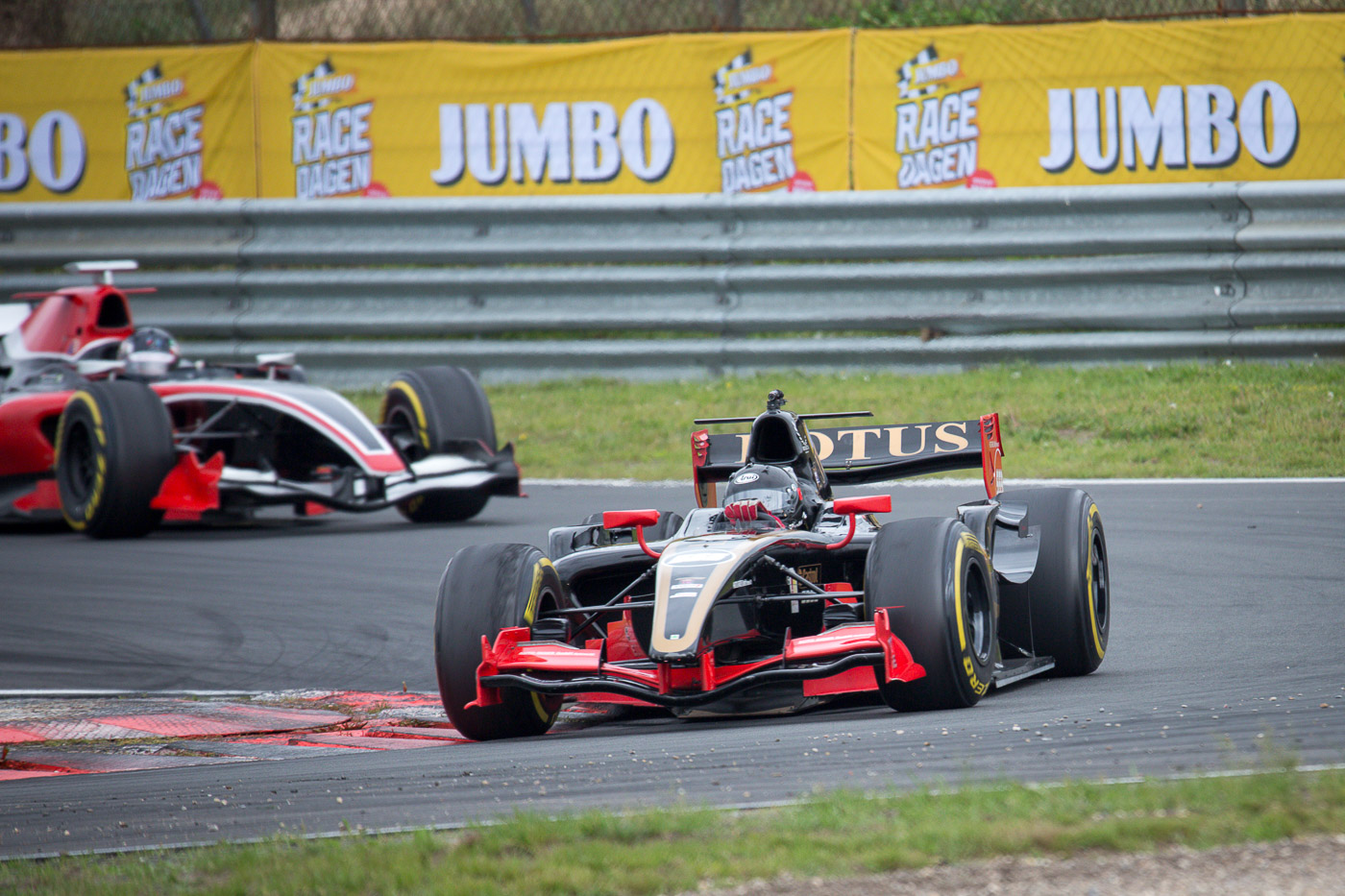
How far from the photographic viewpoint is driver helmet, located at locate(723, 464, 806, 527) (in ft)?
22.6

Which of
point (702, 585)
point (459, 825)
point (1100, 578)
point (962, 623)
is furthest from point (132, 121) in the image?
point (459, 825)

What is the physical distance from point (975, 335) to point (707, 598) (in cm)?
814

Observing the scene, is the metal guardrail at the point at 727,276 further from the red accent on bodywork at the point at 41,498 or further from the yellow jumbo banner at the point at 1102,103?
the red accent on bodywork at the point at 41,498

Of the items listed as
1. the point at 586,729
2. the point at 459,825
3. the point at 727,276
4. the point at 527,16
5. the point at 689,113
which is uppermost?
the point at 527,16

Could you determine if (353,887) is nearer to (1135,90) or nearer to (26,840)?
→ (26,840)

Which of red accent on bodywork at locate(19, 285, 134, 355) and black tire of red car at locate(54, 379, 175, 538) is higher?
red accent on bodywork at locate(19, 285, 134, 355)

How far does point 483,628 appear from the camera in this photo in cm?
631

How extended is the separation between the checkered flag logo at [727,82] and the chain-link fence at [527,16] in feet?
0.93

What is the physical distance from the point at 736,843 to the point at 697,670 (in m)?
2.20

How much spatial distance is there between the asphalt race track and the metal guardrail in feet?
6.67

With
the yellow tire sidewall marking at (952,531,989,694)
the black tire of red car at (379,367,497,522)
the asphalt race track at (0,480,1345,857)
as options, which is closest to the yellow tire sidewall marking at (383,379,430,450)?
the black tire of red car at (379,367,497,522)

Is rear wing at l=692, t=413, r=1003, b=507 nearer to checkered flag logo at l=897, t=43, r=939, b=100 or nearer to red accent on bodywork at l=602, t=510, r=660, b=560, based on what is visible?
red accent on bodywork at l=602, t=510, r=660, b=560

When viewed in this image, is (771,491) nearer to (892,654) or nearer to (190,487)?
(892,654)

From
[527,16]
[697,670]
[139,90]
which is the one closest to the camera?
[697,670]
